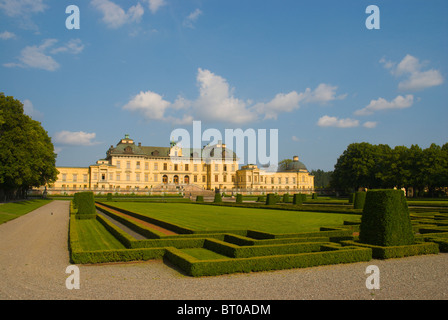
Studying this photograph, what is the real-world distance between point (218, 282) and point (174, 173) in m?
65.2

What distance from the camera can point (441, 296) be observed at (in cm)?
611

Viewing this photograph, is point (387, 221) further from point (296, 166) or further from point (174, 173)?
point (296, 166)

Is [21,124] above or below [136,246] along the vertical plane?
above

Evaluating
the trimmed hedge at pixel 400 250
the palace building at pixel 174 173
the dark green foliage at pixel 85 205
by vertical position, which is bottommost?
the trimmed hedge at pixel 400 250

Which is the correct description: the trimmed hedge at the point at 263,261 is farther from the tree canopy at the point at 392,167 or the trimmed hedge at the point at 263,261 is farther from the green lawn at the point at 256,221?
the tree canopy at the point at 392,167

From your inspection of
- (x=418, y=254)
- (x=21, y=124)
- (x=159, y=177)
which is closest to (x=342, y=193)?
(x=159, y=177)

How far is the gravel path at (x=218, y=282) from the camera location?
20.0 feet

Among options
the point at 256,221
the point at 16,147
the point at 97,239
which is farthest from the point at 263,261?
the point at 16,147

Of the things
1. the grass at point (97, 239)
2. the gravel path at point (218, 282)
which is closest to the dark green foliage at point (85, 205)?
the grass at point (97, 239)

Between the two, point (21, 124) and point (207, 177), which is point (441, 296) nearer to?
point (21, 124)

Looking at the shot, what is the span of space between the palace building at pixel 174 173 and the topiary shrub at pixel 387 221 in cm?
5352
